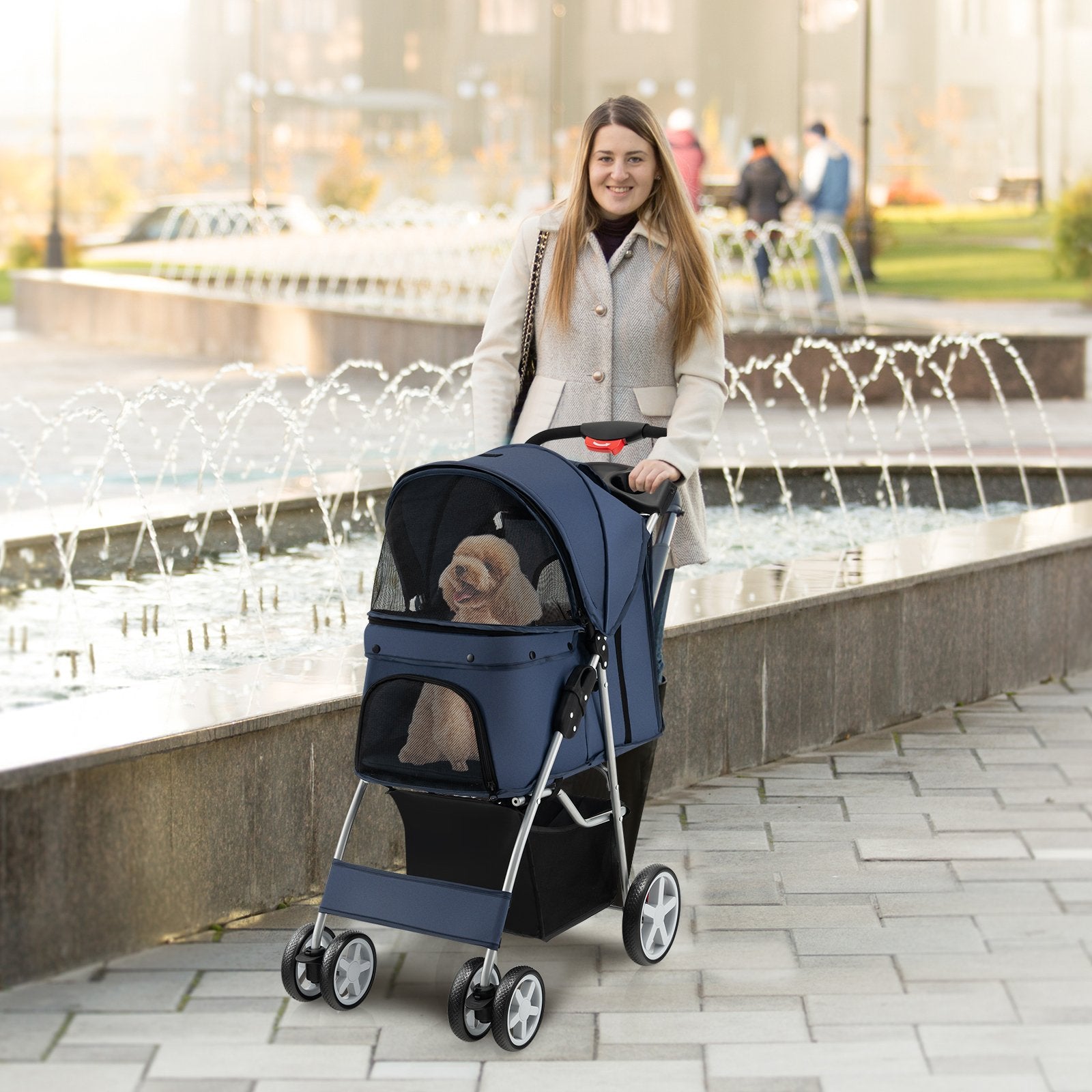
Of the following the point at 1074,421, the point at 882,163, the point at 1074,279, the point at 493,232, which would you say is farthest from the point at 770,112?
the point at 1074,421

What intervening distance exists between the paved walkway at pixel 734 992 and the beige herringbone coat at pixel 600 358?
2.99ft

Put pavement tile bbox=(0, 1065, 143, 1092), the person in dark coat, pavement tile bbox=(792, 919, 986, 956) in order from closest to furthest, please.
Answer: pavement tile bbox=(0, 1065, 143, 1092)
pavement tile bbox=(792, 919, 986, 956)
the person in dark coat

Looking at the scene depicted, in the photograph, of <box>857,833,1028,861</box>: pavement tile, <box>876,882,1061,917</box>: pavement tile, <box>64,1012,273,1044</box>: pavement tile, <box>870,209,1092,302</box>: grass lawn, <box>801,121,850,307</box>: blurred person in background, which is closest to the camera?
<box>64,1012,273,1044</box>: pavement tile

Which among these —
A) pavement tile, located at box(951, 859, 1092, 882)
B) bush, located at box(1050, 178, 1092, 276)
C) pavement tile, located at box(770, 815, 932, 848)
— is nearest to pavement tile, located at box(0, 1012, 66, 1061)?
pavement tile, located at box(770, 815, 932, 848)

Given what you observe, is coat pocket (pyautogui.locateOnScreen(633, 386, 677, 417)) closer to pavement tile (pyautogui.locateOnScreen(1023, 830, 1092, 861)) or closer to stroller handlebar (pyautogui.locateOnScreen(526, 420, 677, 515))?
stroller handlebar (pyautogui.locateOnScreen(526, 420, 677, 515))

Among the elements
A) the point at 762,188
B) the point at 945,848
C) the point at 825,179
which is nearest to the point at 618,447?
the point at 945,848

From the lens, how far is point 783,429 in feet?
42.9

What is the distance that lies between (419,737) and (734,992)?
0.91 meters

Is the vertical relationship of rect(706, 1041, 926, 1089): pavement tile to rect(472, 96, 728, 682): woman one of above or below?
below

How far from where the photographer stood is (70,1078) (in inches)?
133

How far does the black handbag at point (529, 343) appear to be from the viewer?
4141 mm

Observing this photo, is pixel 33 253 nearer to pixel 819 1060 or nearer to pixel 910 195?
pixel 910 195

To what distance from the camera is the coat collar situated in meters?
4.10

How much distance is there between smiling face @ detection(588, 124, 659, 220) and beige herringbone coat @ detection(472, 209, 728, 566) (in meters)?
0.09
